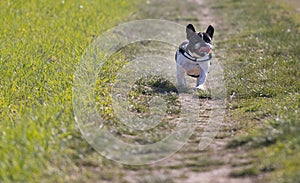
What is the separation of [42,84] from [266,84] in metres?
3.01

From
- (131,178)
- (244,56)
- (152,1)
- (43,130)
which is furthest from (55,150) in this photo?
(152,1)

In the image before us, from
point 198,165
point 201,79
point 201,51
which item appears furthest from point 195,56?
point 198,165

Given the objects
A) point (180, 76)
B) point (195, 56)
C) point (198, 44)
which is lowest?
point (180, 76)

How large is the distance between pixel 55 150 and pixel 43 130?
1.10ft

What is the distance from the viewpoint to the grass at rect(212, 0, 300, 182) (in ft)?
15.3

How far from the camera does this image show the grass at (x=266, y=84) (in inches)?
184

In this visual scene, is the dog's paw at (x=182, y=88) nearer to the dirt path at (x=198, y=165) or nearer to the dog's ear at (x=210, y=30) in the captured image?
the dog's ear at (x=210, y=30)

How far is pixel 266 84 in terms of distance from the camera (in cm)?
777

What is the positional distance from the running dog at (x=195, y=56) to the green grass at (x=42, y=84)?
1502mm

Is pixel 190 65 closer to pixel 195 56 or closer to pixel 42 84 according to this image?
pixel 195 56

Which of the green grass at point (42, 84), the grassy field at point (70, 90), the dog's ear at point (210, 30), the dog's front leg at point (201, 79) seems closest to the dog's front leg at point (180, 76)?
the dog's front leg at point (201, 79)

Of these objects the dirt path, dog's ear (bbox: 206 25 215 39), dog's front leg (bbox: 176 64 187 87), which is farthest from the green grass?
dog's ear (bbox: 206 25 215 39)

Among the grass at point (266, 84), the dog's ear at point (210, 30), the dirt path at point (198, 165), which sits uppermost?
the dog's ear at point (210, 30)

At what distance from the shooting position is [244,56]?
10.1 meters
